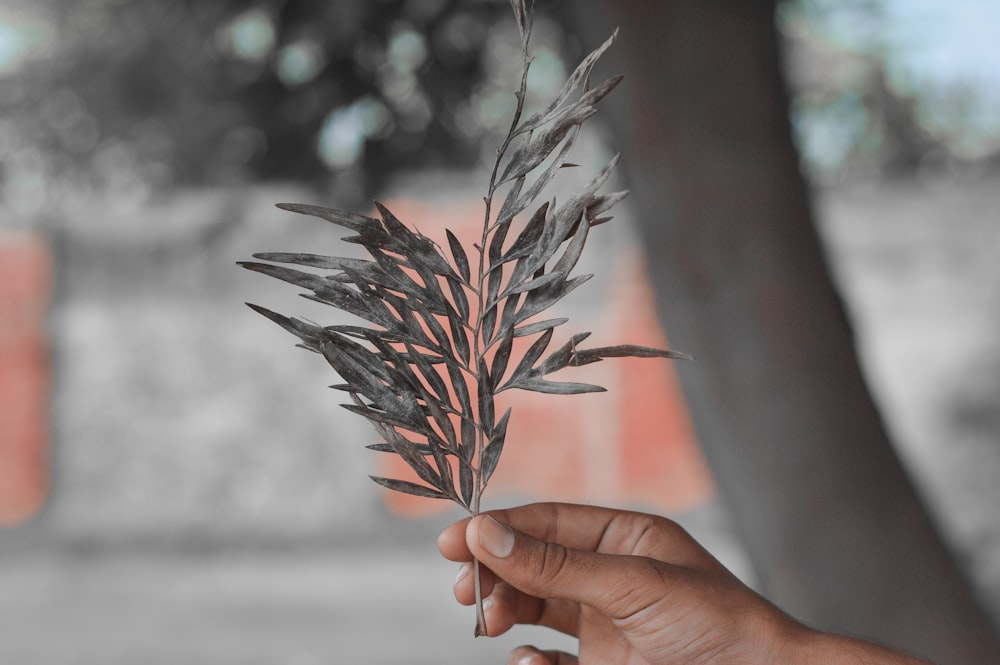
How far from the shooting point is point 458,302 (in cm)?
97

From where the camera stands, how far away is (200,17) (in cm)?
244

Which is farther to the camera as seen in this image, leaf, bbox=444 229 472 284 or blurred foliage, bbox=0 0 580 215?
blurred foliage, bbox=0 0 580 215

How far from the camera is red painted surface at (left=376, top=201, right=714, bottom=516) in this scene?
4641 millimetres

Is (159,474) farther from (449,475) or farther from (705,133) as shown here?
(449,475)

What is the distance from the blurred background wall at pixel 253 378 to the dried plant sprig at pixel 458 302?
99.2 inches

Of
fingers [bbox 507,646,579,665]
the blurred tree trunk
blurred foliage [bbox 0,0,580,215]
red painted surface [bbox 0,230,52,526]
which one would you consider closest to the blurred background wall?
red painted surface [bbox 0,230,52,526]

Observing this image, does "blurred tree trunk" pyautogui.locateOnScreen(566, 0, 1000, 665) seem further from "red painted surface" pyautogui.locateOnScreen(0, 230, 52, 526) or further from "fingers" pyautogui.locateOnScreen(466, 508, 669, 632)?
"red painted surface" pyautogui.locateOnScreen(0, 230, 52, 526)

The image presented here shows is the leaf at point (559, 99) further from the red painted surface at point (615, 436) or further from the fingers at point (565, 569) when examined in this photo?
the red painted surface at point (615, 436)

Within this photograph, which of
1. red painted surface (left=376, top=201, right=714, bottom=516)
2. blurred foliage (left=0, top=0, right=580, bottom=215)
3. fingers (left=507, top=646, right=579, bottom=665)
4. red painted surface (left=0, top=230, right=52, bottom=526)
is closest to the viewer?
fingers (left=507, top=646, right=579, bottom=665)

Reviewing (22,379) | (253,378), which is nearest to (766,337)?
(253,378)

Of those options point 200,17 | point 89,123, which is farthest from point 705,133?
point 89,123

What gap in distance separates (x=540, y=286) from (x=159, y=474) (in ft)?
15.1

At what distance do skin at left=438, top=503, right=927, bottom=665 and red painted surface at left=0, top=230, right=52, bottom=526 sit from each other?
467 cm

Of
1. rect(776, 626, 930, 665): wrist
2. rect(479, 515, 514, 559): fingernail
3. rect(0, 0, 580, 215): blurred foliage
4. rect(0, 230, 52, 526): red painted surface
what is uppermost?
rect(0, 230, 52, 526): red painted surface
